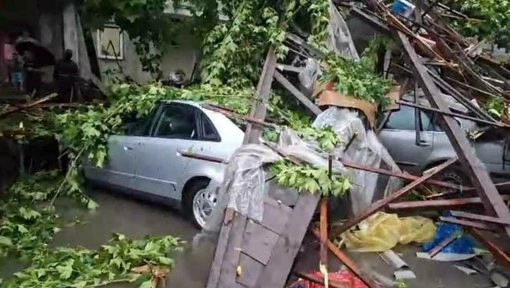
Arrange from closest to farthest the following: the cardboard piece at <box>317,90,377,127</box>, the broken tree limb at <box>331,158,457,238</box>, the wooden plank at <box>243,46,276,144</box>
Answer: the broken tree limb at <box>331,158,457,238</box> < the wooden plank at <box>243,46,276,144</box> < the cardboard piece at <box>317,90,377,127</box>

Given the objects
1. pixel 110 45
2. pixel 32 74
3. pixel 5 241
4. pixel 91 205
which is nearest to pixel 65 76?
pixel 32 74

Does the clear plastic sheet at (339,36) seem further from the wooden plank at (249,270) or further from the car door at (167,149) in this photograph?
the wooden plank at (249,270)

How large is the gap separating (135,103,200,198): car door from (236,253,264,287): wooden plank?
2588mm

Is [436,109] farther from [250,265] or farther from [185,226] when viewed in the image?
[185,226]

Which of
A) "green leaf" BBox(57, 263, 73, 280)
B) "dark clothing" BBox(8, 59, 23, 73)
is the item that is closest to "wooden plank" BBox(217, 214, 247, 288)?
"green leaf" BBox(57, 263, 73, 280)

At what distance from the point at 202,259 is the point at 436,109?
281 cm

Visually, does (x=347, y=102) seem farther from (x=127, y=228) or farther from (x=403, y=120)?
(x=127, y=228)

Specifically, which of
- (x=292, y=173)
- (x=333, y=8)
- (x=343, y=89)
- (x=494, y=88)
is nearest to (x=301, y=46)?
Result: (x=333, y=8)

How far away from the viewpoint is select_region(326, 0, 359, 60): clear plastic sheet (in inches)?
326

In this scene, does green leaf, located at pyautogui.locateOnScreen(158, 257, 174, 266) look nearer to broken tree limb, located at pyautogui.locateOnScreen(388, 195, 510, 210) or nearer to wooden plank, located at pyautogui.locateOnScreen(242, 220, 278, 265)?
wooden plank, located at pyautogui.locateOnScreen(242, 220, 278, 265)

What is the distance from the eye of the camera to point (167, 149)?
7.95m

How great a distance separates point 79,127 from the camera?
8516 mm

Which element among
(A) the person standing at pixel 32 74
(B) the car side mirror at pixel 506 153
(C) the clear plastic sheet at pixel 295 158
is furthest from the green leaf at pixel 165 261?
(A) the person standing at pixel 32 74

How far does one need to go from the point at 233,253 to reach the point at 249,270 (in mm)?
206
